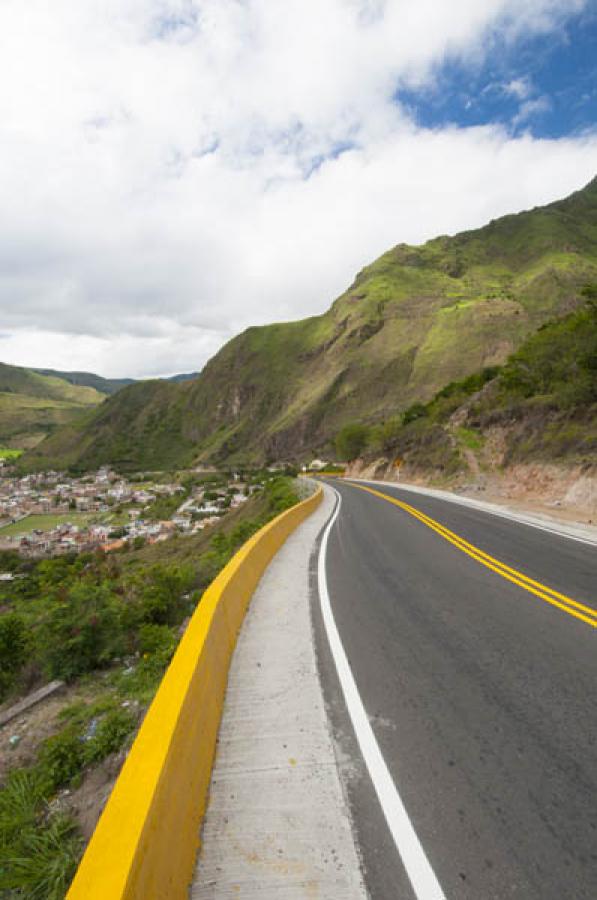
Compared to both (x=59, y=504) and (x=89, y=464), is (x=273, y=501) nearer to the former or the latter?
(x=59, y=504)

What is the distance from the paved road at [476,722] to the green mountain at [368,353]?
84551 millimetres

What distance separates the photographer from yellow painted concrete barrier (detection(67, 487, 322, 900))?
1.68 meters

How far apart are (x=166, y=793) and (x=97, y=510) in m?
97.1

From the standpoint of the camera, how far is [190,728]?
112 inches

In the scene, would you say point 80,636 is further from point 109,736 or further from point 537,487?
point 537,487

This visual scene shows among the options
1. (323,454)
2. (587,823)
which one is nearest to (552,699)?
(587,823)

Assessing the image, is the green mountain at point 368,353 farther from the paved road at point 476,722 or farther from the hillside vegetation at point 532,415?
the paved road at point 476,722

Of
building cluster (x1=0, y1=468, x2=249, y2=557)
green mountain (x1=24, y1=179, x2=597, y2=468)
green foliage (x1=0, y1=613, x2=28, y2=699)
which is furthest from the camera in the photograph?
green mountain (x1=24, y1=179, x2=597, y2=468)

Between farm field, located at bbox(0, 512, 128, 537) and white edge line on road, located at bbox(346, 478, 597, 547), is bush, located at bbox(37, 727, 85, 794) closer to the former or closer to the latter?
white edge line on road, located at bbox(346, 478, 597, 547)

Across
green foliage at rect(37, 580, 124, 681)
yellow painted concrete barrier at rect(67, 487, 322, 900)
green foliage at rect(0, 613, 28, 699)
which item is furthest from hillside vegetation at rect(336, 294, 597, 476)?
green foliage at rect(0, 613, 28, 699)

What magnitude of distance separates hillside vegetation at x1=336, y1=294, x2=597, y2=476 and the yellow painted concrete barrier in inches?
694

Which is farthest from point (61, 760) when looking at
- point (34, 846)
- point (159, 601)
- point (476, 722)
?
point (476, 722)

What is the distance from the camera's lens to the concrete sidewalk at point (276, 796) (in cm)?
222

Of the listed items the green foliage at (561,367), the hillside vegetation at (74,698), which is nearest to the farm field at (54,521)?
the green foliage at (561,367)
